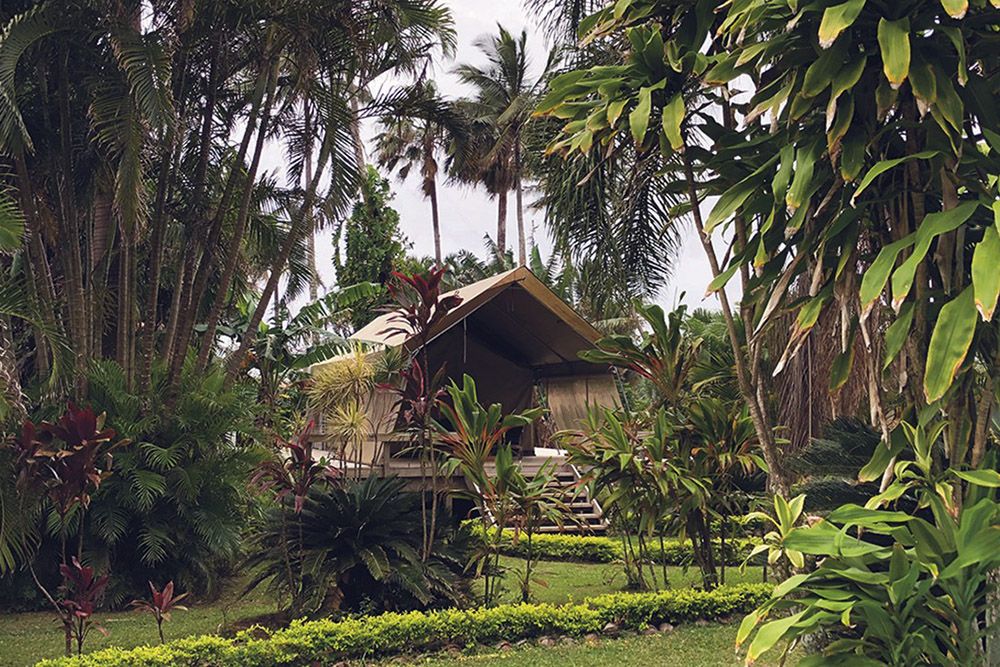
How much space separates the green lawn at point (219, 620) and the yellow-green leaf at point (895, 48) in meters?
4.53

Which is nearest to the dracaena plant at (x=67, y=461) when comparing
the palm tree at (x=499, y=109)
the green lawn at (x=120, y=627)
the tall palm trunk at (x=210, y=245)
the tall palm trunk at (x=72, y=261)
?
the green lawn at (x=120, y=627)

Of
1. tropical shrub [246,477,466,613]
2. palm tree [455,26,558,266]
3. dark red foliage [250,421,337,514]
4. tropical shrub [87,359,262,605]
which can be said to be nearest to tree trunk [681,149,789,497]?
tropical shrub [246,477,466,613]

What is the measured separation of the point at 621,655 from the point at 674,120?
418 centimetres

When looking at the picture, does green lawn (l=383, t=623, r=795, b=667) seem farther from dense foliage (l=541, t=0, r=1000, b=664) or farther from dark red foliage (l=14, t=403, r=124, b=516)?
dark red foliage (l=14, t=403, r=124, b=516)

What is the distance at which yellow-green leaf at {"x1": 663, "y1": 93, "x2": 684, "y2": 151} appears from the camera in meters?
5.40

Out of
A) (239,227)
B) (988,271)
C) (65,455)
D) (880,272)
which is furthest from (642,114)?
(239,227)

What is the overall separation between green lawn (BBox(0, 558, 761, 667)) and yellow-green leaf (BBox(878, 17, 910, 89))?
4527 millimetres

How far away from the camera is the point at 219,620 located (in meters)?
9.72

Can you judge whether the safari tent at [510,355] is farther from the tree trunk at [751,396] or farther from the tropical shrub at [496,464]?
the tree trunk at [751,396]

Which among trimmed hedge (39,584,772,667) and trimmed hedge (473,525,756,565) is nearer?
trimmed hedge (39,584,772,667)

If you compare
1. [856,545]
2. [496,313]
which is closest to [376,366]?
[496,313]

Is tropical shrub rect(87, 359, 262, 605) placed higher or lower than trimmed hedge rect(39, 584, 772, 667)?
higher

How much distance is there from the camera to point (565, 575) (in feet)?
40.3

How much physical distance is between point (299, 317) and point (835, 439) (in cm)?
1255
